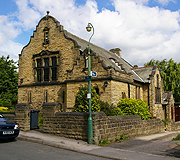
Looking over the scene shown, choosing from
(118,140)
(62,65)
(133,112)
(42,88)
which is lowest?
(118,140)

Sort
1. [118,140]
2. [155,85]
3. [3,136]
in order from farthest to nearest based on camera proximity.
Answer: [155,85] → [118,140] → [3,136]

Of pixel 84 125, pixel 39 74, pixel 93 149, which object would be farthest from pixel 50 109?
pixel 39 74

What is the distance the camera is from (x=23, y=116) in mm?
13688

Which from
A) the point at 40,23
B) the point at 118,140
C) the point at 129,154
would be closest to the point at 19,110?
the point at 118,140

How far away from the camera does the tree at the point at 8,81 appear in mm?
32969

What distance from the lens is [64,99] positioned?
21453mm

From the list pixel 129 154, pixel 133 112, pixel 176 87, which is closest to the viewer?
pixel 129 154

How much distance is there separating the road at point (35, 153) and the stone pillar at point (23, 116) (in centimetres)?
345

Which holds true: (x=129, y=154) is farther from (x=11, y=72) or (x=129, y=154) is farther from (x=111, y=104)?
(x=11, y=72)

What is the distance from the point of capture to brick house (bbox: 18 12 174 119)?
62.4 ft

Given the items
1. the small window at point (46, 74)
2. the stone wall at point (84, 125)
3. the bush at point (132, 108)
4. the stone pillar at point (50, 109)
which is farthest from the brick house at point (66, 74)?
the stone pillar at point (50, 109)

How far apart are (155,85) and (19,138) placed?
18054 mm

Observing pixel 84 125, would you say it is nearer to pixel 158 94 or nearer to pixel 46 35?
pixel 46 35

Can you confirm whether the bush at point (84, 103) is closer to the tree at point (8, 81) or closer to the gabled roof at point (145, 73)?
the gabled roof at point (145, 73)
